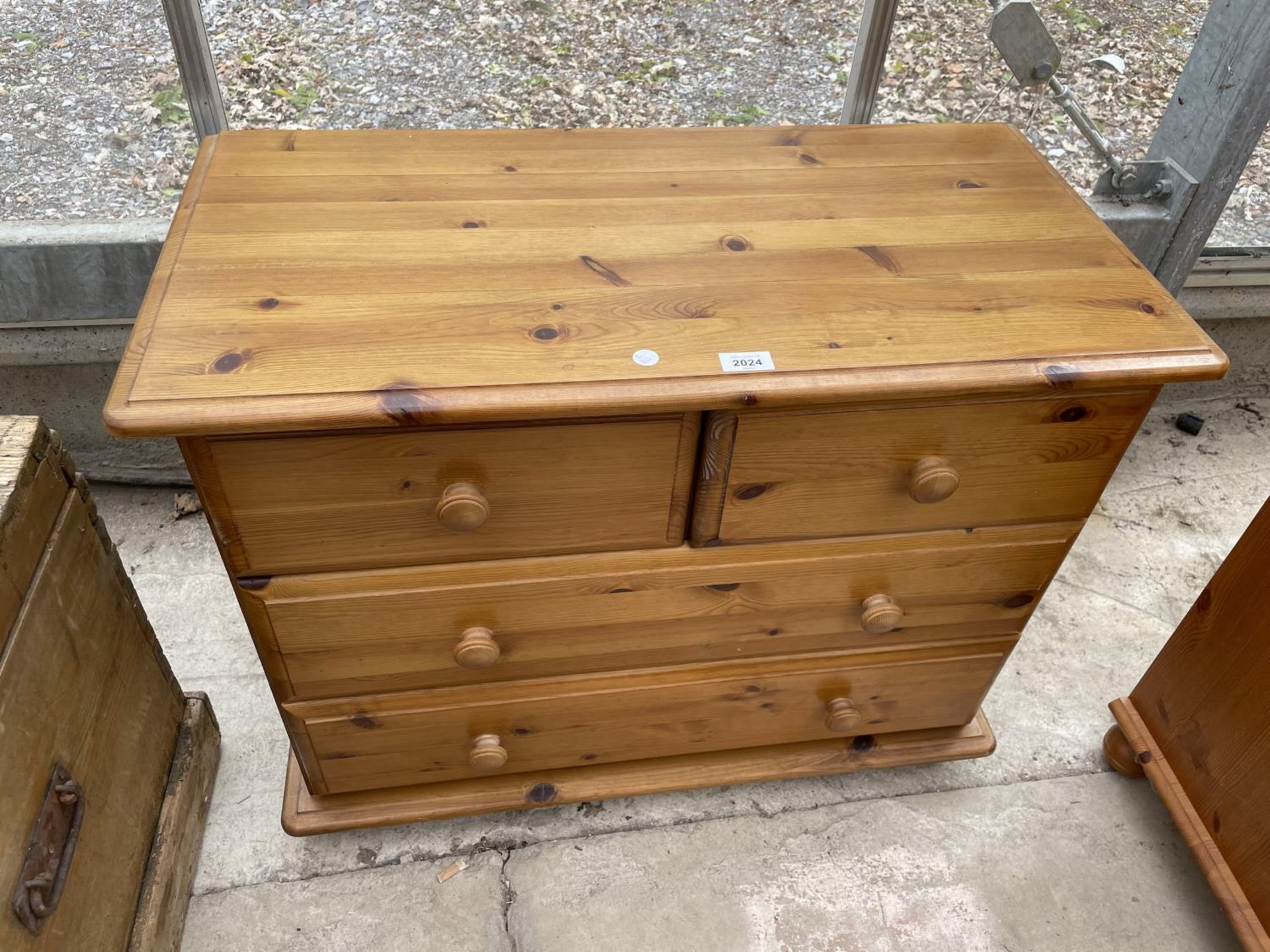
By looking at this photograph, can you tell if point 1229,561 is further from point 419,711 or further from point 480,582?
point 419,711

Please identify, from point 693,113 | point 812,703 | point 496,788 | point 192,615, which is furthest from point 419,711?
point 693,113

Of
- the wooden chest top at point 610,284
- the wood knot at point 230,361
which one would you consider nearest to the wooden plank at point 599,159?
the wooden chest top at point 610,284

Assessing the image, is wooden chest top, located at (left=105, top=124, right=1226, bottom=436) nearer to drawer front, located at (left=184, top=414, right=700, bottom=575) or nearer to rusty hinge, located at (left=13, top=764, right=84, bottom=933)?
drawer front, located at (left=184, top=414, right=700, bottom=575)

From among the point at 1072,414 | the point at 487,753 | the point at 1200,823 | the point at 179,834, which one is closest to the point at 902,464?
the point at 1072,414

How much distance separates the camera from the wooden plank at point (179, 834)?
1220 mm

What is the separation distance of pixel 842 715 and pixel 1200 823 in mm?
541

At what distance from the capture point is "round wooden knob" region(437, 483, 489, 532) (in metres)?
0.93

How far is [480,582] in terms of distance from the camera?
1.06m

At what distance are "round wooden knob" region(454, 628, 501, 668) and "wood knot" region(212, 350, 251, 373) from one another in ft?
1.36

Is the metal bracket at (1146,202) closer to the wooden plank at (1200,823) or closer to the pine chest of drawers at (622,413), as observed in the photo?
the pine chest of drawers at (622,413)

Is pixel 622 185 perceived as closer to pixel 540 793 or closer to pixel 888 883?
pixel 540 793

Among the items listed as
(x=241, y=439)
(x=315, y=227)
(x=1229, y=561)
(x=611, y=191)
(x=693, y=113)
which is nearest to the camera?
(x=241, y=439)

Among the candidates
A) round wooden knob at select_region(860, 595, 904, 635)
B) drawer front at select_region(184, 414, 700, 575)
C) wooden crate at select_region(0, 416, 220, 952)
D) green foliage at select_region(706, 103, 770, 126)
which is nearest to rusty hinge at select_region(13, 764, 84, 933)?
wooden crate at select_region(0, 416, 220, 952)

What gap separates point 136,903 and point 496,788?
488 mm
